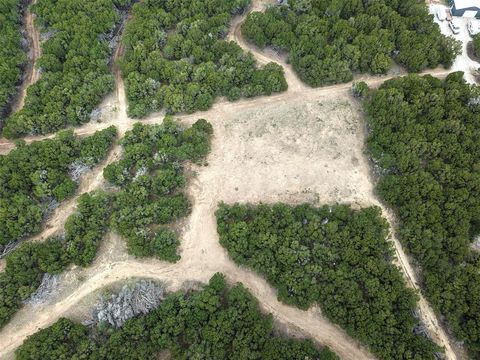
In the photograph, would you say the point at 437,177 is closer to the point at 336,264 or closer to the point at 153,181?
the point at 336,264

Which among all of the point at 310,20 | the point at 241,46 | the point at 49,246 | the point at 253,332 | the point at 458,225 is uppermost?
the point at 310,20

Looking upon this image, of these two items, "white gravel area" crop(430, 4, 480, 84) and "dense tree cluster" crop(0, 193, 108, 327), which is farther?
"white gravel area" crop(430, 4, 480, 84)

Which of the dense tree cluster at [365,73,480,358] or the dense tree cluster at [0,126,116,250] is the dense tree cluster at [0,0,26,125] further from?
the dense tree cluster at [365,73,480,358]

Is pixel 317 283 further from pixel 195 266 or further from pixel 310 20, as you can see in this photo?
pixel 310 20

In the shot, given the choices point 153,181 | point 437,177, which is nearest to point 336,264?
point 437,177

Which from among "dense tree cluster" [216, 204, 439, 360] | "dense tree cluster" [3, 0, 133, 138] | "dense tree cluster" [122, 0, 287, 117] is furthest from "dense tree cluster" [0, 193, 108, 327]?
"dense tree cluster" [122, 0, 287, 117]

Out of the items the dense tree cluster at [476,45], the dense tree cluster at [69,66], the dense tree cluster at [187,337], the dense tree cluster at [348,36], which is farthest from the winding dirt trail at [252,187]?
the dense tree cluster at [476,45]

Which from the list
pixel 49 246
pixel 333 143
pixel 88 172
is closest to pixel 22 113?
pixel 88 172
